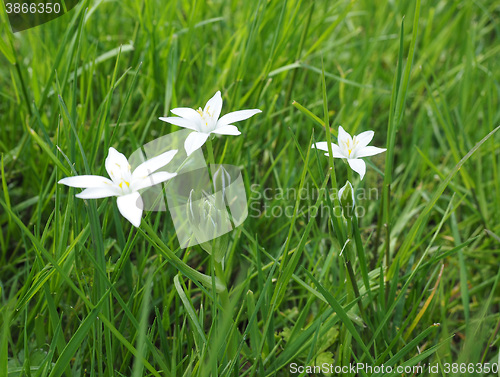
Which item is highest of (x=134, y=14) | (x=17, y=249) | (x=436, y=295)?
(x=134, y=14)

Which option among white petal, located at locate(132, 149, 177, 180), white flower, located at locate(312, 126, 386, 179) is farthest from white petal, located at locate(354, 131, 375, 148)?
white petal, located at locate(132, 149, 177, 180)

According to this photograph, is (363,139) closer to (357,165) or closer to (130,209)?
(357,165)

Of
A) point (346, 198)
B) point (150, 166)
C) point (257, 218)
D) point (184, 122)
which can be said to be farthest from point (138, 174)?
point (257, 218)

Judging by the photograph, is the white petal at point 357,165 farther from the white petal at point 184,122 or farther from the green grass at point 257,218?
the white petal at point 184,122

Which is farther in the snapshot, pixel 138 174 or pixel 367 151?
pixel 367 151

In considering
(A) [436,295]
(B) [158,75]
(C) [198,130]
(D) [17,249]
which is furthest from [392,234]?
(D) [17,249]

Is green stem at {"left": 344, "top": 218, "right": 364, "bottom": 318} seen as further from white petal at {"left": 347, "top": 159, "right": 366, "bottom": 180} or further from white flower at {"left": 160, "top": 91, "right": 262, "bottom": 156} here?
white flower at {"left": 160, "top": 91, "right": 262, "bottom": 156}

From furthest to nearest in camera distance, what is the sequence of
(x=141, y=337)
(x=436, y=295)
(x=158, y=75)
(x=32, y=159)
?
(x=158, y=75), (x=32, y=159), (x=436, y=295), (x=141, y=337)

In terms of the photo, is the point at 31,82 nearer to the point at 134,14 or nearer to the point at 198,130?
the point at 134,14
